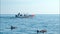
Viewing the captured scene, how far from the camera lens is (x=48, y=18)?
149 cm

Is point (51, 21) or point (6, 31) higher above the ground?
point (51, 21)

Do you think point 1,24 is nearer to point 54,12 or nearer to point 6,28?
Answer: point 6,28

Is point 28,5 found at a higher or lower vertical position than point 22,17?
higher

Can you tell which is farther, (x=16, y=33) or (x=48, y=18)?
(x=16, y=33)

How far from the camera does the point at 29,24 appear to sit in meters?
1.56

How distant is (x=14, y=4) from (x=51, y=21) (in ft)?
1.85

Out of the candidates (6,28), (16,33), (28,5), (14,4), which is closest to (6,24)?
(6,28)

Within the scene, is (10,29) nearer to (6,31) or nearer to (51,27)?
(6,31)

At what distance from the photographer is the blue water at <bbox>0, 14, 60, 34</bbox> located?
5.02 feet

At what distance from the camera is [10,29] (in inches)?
62.5

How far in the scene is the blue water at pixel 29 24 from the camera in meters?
1.53

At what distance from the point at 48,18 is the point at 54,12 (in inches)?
4.7

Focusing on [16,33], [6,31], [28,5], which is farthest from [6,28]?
[28,5]

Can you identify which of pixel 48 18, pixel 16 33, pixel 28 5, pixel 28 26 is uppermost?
pixel 28 5
